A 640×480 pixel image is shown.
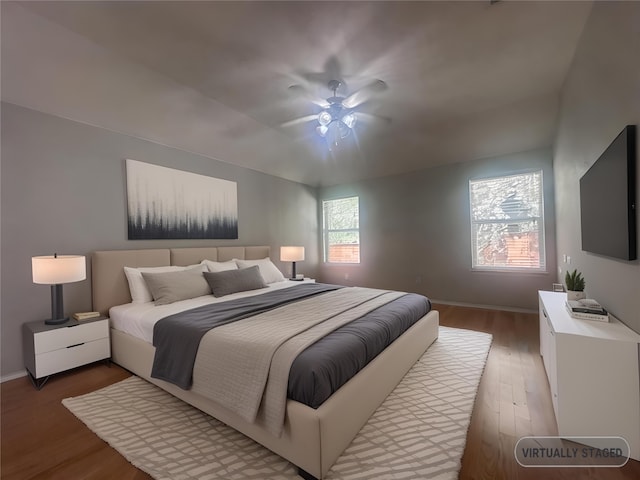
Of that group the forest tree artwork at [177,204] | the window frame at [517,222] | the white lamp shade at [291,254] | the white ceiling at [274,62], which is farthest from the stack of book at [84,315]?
the window frame at [517,222]

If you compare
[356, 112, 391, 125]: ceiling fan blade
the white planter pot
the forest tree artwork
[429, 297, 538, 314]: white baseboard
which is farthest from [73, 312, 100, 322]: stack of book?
[429, 297, 538, 314]: white baseboard

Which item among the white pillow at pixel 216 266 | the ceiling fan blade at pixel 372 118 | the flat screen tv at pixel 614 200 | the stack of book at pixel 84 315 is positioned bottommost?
the stack of book at pixel 84 315

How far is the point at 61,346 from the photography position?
7.65 feet

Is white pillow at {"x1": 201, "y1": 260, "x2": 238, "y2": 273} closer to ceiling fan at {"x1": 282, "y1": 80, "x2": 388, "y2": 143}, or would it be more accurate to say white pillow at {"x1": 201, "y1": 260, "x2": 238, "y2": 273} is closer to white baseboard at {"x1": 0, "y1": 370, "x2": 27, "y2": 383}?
white baseboard at {"x1": 0, "y1": 370, "x2": 27, "y2": 383}

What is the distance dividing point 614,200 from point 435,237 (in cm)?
335

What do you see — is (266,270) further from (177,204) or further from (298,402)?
Result: (298,402)

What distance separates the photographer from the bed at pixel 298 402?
1.35m

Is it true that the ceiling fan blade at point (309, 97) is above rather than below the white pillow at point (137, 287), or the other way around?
above

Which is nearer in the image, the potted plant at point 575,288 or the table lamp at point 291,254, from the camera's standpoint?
the potted plant at point 575,288

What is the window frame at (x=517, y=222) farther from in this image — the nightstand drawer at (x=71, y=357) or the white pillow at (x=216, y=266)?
the nightstand drawer at (x=71, y=357)

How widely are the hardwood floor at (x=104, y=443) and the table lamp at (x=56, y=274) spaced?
58cm

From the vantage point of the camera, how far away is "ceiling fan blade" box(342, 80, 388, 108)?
2.43 meters

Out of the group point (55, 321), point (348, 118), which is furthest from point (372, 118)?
point (55, 321)

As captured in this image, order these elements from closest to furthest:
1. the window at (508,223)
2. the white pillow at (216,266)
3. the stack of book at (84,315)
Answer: the stack of book at (84,315)
the white pillow at (216,266)
the window at (508,223)
